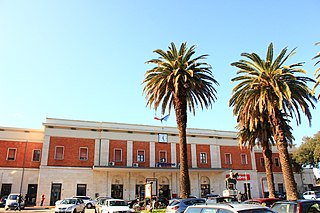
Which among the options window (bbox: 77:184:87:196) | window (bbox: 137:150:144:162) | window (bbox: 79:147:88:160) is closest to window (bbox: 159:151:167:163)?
window (bbox: 137:150:144:162)

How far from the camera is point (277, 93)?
71.9ft

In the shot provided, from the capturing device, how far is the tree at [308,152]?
4923 cm

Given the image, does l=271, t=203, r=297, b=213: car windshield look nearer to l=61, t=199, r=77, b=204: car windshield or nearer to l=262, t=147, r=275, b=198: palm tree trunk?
l=61, t=199, r=77, b=204: car windshield

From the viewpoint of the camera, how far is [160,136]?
45.2 metres

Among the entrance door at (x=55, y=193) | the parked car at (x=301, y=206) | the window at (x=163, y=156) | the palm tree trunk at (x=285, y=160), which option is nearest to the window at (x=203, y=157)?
the window at (x=163, y=156)

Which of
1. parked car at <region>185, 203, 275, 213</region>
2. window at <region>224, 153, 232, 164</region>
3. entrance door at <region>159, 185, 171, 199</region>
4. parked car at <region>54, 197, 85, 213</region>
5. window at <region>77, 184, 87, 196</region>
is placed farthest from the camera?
window at <region>224, 153, 232, 164</region>

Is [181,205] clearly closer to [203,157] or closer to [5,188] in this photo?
[203,157]

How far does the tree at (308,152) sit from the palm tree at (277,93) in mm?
28950

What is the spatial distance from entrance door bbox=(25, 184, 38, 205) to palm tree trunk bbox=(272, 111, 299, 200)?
106 feet

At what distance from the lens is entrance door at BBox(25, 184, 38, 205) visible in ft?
128

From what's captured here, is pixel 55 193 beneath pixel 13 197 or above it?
above

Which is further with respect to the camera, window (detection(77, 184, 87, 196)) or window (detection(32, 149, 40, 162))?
window (detection(32, 149, 40, 162))

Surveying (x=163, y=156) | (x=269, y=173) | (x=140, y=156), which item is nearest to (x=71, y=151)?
(x=140, y=156)

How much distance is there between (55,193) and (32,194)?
430 centimetres
